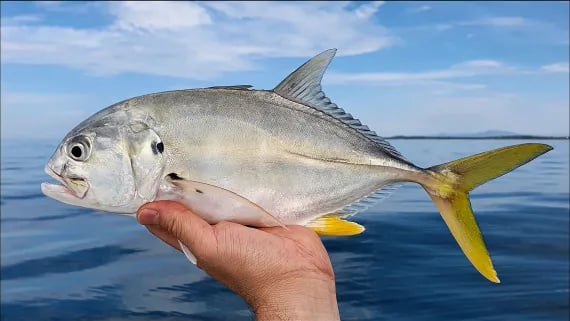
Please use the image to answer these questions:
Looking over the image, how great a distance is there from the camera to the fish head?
2.55 meters

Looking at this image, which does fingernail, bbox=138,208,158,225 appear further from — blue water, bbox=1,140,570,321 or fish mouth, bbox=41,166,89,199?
blue water, bbox=1,140,570,321

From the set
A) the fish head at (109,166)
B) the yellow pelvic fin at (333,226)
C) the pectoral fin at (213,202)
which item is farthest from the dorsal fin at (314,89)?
the fish head at (109,166)

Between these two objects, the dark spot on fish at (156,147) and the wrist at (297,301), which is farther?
the wrist at (297,301)

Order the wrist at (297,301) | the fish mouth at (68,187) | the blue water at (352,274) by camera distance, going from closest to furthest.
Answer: the fish mouth at (68,187) < the wrist at (297,301) < the blue water at (352,274)

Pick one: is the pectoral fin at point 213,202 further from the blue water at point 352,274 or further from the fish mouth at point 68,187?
the blue water at point 352,274

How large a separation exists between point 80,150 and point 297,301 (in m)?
1.23

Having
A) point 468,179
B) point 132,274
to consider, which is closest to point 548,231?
point 132,274

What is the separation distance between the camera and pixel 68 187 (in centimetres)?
257

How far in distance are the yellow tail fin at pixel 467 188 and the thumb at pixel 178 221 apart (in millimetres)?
1159

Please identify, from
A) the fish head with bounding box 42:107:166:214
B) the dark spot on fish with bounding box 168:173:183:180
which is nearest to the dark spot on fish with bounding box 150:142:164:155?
the fish head with bounding box 42:107:166:214

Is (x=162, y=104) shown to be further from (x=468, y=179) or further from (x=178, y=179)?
(x=468, y=179)

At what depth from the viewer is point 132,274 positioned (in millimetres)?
7371

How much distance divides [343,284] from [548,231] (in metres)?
4.96

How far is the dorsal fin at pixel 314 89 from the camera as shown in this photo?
285cm
